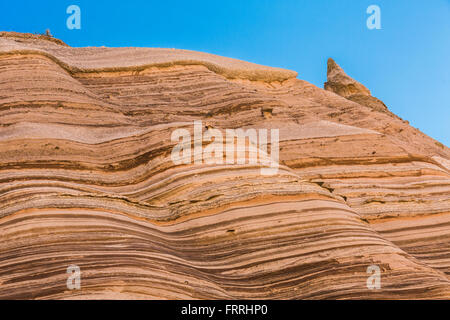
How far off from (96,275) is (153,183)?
4.54 metres

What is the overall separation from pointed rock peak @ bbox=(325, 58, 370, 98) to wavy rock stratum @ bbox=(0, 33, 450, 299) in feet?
31.5

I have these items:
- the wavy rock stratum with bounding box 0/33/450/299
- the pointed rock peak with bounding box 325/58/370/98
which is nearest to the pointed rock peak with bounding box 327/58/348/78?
the pointed rock peak with bounding box 325/58/370/98

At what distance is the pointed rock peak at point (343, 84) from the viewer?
31172mm

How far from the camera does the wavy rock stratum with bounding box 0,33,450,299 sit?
11.5 metres

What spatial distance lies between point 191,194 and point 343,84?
769 inches

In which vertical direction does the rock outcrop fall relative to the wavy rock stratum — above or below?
above

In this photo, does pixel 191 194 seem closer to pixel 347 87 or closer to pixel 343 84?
pixel 347 87

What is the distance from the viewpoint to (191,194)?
1412cm

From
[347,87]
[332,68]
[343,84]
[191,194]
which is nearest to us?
[191,194]

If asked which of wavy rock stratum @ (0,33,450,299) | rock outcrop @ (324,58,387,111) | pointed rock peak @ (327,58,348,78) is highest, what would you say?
pointed rock peak @ (327,58,348,78)

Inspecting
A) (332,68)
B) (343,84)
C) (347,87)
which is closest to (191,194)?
(347,87)

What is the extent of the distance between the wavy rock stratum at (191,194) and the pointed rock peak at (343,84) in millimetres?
9611

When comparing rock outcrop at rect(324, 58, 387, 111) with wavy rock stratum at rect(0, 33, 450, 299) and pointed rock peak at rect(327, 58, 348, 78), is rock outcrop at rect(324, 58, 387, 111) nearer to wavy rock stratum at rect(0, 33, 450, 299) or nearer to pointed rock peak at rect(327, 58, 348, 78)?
pointed rock peak at rect(327, 58, 348, 78)

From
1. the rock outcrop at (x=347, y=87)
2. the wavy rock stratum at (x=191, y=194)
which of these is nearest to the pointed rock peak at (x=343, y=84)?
the rock outcrop at (x=347, y=87)
